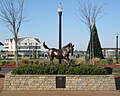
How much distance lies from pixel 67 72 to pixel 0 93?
Answer: 3.53 metres

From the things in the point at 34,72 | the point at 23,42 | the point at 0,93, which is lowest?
the point at 0,93

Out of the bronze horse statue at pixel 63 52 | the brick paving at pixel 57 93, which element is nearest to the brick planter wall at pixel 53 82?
the brick paving at pixel 57 93

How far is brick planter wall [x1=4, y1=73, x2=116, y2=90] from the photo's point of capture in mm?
13312

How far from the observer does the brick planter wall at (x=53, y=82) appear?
43.7 ft

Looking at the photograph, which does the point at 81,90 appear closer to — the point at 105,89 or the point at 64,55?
the point at 105,89

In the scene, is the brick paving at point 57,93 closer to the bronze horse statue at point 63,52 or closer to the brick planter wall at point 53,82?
the brick planter wall at point 53,82

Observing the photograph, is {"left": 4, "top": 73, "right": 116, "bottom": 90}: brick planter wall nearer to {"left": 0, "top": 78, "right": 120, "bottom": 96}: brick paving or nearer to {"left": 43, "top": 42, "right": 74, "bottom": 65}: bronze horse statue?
{"left": 0, "top": 78, "right": 120, "bottom": 96}: brick paving

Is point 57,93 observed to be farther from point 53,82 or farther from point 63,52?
point 63,52

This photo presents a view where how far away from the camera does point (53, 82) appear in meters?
13.3

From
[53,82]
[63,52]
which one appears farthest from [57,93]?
[63,52]

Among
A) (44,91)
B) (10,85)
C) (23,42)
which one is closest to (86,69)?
(44,91)

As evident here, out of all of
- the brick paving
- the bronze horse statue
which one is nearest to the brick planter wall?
the brick paving

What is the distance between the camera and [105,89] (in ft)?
44.1

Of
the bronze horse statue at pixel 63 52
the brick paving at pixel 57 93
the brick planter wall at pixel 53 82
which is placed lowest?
the brick paving at pixel 57 93
